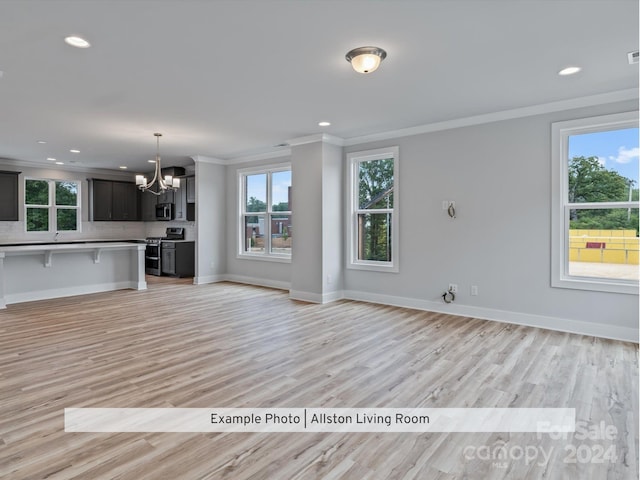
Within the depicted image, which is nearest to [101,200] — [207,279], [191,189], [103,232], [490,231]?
[103,232]

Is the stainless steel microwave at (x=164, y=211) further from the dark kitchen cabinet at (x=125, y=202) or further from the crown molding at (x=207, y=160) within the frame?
the crown molding at (x=207, y=160)

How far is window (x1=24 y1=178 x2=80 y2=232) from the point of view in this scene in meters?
8.29

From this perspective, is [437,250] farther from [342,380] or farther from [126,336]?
[126,336]

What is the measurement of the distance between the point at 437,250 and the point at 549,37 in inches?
114

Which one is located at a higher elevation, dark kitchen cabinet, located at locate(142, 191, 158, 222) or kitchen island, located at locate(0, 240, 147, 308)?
dark kitchen cabinet, located at locate(142, 191, 158, 222)

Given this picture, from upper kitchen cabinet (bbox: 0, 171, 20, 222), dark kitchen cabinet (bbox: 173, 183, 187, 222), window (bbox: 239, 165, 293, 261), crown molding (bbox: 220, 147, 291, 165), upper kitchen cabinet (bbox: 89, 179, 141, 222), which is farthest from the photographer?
upper kitchen cabinet (bbox: 89, 179, 141, 222)

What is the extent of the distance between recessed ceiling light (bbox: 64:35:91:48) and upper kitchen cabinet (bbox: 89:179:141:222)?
277 inches

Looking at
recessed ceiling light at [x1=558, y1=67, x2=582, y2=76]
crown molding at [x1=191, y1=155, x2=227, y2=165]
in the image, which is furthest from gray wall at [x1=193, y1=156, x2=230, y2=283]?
recessed ceiling light at [x1=558, y1=67, x2=582, y2=76]

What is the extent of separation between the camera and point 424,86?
374 cm

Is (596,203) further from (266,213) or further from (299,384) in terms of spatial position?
(266,213)

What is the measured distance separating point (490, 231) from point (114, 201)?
863cm

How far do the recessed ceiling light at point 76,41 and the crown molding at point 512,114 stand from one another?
3.82 meters

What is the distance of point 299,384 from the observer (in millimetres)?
2859

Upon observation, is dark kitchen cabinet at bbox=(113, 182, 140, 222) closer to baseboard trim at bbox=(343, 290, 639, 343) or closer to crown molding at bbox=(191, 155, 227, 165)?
crown molding at bbox=(191, 155, 227, 165)
